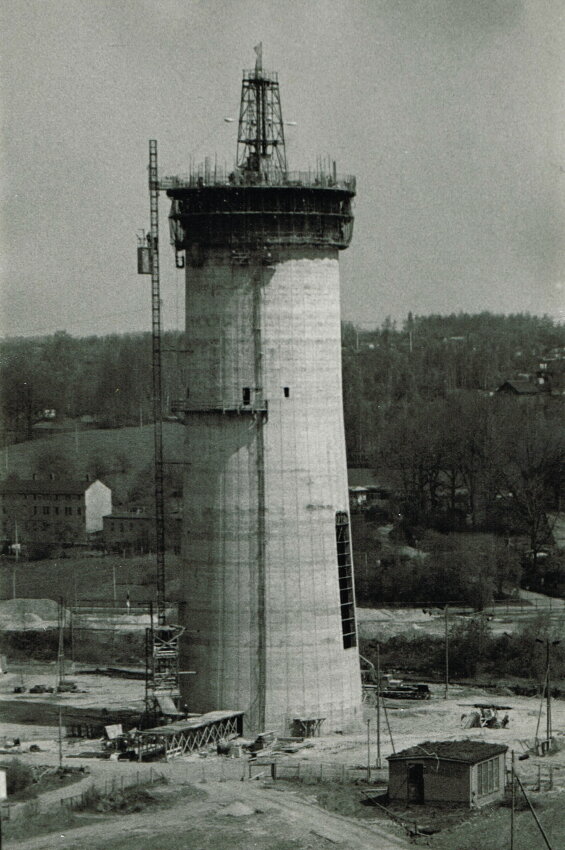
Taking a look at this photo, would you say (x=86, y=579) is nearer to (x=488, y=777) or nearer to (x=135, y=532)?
(x=135, y=532)

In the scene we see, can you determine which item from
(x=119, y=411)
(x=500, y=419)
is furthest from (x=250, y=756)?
(x=119, y=411)

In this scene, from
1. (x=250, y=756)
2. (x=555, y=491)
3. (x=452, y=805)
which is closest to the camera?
(x=452, y=805)

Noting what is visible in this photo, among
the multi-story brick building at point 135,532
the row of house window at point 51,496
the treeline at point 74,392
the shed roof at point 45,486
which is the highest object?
the treeline at point 74,392

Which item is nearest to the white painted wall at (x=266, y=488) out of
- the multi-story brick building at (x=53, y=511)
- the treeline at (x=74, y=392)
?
the multi-story brick building at (x=53, y=511)

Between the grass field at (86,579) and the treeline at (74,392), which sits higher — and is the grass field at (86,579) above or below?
below

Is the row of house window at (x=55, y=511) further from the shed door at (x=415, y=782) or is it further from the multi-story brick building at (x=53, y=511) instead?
the shed door at (x=415, y=782)

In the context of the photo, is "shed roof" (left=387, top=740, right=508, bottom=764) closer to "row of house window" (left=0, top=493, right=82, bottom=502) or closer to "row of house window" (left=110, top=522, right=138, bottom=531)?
"row of house window" (left=110, top=522, right=138, bottom=531)

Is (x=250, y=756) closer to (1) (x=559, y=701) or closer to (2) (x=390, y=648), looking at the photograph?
(1) (x=559, y=701)
